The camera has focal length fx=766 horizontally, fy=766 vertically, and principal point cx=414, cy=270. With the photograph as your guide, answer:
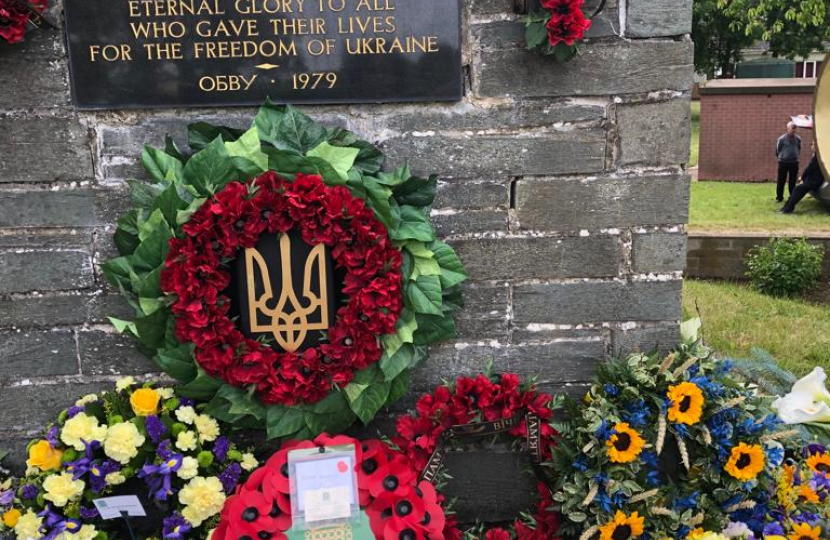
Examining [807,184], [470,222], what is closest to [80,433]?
[470,222]

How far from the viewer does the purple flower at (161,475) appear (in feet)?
7.73

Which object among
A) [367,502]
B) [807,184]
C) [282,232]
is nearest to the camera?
[367,502]

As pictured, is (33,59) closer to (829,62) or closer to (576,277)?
(576,277)

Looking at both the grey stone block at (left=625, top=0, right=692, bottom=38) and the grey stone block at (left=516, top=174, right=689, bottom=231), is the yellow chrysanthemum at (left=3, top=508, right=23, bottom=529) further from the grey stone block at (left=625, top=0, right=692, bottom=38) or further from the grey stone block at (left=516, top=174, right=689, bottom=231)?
the grey stone block at (left=625, top=0, right=692, bottom=38)

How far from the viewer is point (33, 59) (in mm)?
2432

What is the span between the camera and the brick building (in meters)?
13.6

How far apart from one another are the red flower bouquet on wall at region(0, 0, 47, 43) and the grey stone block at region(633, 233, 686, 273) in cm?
205

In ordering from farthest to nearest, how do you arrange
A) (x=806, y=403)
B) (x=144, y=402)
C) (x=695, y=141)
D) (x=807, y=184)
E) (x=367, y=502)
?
(x=695, y=141) → (x=807, y=184) → (x=806, y=403) → (x=144, y=402) → (x=367, y=502)

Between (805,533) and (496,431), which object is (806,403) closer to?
(805,533)

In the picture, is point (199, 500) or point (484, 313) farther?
point (484, 313)

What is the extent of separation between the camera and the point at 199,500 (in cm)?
235

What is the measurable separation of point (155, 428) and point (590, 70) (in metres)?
1.81

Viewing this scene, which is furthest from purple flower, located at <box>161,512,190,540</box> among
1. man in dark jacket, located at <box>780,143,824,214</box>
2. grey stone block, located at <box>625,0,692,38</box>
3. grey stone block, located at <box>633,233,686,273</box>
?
man in dark jacket, located at <box>780,143,824,214</box>

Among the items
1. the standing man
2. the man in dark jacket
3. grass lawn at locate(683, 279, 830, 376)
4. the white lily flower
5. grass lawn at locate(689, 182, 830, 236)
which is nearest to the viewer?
the white lily flower
